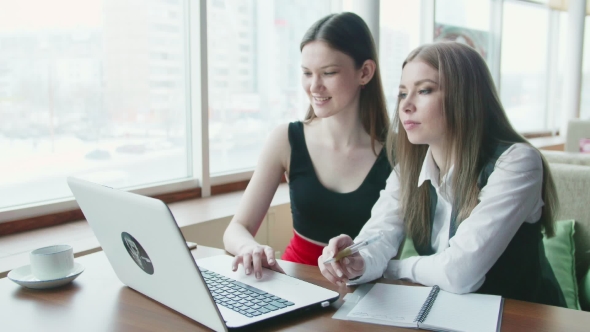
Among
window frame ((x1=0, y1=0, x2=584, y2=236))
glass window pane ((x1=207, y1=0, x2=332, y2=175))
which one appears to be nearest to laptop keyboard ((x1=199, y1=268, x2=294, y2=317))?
window frame ((x1=0, y1=0, x2=584, y2=236))

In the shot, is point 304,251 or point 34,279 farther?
point 304,251

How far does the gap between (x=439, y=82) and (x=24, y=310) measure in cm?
108

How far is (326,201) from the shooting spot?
1.81 meters

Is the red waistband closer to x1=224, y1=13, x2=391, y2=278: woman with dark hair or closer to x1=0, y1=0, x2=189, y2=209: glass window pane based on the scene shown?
x1=224, y1=13, x2=391, y2=278: woman with dark hair

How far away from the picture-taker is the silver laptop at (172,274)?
91 cm

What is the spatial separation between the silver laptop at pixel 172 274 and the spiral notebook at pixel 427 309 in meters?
0.09

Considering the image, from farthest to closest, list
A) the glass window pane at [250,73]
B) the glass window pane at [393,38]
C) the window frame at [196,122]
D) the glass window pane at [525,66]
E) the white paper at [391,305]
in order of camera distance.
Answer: the glass window pane at [525,66] → the glass window pane at [393,38] → the glass window pane at [250,73] → the window frame at [196,122] → the white paper at [391,305]

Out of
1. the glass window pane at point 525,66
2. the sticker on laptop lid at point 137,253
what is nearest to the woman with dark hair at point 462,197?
→ the sticker on laptop lid at point 137,253

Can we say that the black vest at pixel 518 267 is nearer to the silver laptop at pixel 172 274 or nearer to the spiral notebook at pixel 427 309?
the spiral notebook at pixel 427 309

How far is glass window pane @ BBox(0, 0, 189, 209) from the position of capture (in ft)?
6.88

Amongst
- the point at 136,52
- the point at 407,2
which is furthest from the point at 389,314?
the point at 407,2

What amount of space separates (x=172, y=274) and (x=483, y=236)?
2.37 ft

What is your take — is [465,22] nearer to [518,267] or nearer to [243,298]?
[518,267]

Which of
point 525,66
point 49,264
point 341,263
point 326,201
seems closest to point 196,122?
point 326,201
